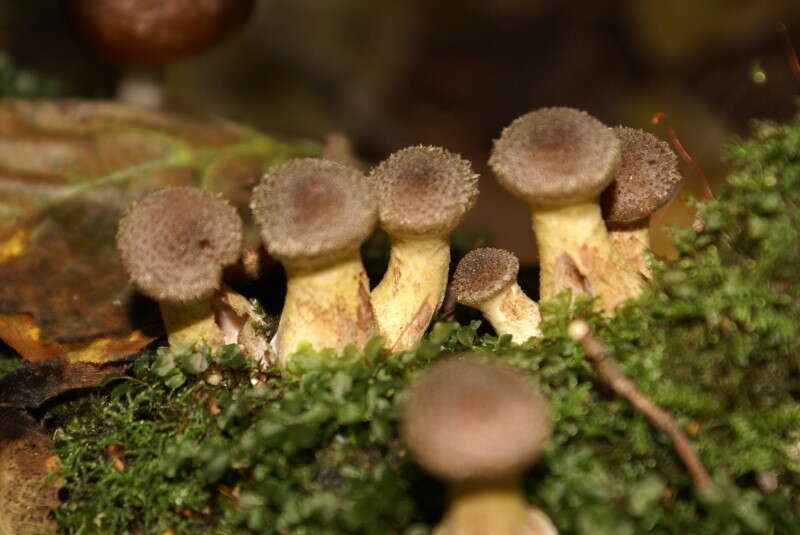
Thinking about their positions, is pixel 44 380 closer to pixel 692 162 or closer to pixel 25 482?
pixel 25 482

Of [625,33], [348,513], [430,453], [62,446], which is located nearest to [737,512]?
[430,453]

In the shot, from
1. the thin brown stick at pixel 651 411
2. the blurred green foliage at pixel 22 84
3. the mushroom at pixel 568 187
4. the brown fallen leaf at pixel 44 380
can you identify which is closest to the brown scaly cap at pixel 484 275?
the mushroom at pixel 568 187

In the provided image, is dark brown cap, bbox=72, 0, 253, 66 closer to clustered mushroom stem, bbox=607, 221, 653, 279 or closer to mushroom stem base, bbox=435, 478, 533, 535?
clustered mushroom stem, bbox=607, 221, 653, 279

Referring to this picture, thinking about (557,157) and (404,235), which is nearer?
(557,157)

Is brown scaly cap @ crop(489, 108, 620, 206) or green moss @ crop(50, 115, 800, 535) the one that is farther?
brown scaly cap @ crop(489, 108, 620, 206)

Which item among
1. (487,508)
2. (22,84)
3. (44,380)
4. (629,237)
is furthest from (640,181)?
(22,84)

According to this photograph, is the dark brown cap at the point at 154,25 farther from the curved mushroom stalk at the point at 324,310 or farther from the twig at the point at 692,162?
the twig at the point at 692,162

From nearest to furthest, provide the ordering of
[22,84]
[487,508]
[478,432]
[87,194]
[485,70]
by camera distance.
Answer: [478,432], [487,508], [87,194], [22,84], [485,70]


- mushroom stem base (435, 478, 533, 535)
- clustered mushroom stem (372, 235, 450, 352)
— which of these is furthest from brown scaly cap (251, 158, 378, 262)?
mushroom stem base (435, 478, 533, 535)
